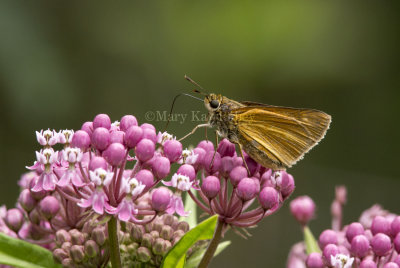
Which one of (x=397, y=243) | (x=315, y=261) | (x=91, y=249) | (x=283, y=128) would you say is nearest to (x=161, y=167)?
(x=91, y=249)

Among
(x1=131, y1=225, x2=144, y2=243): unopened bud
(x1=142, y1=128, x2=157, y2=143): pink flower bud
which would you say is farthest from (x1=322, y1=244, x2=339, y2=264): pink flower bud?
(x1=142, y1=128, x2=157, y2=143): pink flower bud

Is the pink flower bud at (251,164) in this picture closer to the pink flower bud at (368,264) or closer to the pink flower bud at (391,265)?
the pink flower bud at (368,264)

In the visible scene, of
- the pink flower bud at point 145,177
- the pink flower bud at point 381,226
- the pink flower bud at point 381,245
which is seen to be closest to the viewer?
the pink flower bud at point 145,177

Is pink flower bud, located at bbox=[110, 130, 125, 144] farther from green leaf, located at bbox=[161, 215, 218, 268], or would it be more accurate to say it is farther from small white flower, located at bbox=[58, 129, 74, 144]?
green leaf, located at bbox=[161, 215, 218, 268]

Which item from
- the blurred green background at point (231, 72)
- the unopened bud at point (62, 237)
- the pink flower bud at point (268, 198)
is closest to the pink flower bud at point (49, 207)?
the unopened bud at point (62, 237)

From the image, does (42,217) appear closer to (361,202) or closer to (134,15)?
(134,15)

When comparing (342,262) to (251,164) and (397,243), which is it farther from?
(251,164)

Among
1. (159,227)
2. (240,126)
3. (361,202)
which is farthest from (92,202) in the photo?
(361,202)
